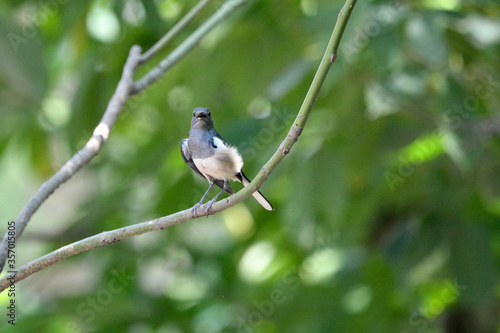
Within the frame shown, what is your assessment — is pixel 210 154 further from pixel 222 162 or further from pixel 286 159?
pixel 286 159

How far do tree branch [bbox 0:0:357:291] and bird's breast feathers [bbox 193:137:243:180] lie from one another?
13.8 inches

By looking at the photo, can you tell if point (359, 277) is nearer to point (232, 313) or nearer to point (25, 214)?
point (232, 313)

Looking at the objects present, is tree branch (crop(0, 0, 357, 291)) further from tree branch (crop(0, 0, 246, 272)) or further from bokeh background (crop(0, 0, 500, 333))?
bokeh background (crop(0, 0, 500, 333))

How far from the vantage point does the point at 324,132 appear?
9.77 ft

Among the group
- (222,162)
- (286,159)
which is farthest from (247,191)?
(286,159)

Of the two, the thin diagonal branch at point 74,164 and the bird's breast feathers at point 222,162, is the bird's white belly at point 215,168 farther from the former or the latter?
the thin diagonal branch at point 74,164

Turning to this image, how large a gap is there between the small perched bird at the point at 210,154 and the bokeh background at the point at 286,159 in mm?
568

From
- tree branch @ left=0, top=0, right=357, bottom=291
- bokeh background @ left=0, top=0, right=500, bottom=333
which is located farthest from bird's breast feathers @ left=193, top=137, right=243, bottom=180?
bokeh background @ left=0, top=0, right=500, bottom=333

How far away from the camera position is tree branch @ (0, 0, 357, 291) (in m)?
1.28

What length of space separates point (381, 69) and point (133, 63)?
3.91ft

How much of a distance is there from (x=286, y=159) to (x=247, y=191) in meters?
1.57

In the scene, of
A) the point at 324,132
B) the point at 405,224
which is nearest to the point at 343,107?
the point at 324,132

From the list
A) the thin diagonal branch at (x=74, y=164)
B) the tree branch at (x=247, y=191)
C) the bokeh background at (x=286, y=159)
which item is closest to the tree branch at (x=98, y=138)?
the thin diagonal branch at (x=74, y=164)

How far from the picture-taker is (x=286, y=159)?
9.61 feet
